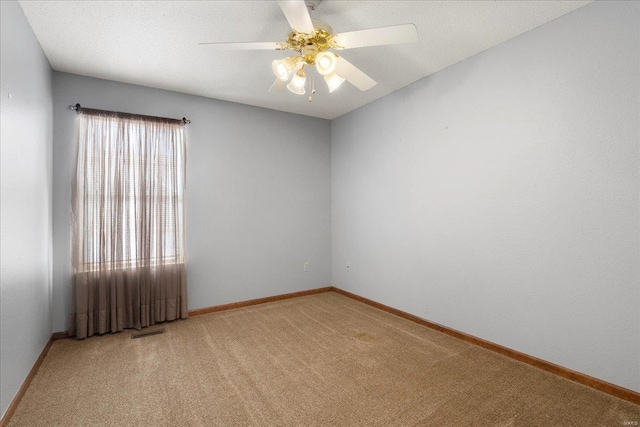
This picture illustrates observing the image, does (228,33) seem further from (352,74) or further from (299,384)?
(299,384)

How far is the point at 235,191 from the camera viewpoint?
3.86 m

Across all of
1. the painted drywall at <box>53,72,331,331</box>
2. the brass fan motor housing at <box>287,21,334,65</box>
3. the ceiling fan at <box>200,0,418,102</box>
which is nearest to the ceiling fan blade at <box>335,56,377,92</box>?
the ceiling fan at <box>200,0,418,102</box>

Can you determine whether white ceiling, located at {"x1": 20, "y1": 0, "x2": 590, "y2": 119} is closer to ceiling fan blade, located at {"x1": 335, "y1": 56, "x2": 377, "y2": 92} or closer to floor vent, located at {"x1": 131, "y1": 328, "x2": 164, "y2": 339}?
ceiling fan blade, located at {"x1": 335, "y1": 56, "x2": 377, "y2": 92}

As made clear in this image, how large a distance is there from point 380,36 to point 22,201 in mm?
2572

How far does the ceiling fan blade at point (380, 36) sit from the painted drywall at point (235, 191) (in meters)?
2.34

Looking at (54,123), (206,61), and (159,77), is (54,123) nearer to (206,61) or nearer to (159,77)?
(159,77)

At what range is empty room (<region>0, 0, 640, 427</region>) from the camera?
1.90 meters

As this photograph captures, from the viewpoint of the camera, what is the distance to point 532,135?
235 centimetres

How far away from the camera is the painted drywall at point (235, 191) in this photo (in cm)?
295

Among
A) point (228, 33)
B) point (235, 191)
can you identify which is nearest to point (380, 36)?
point (228, 33)

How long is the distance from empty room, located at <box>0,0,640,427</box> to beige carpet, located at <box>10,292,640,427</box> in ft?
0.06

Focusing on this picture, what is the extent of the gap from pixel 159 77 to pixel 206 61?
0.70 metres

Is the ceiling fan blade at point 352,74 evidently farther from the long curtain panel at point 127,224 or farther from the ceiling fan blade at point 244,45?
the long curtain panel at point 127,224

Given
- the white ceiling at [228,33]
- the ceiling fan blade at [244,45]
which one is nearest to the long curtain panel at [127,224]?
the white ceiling at [228,33]
